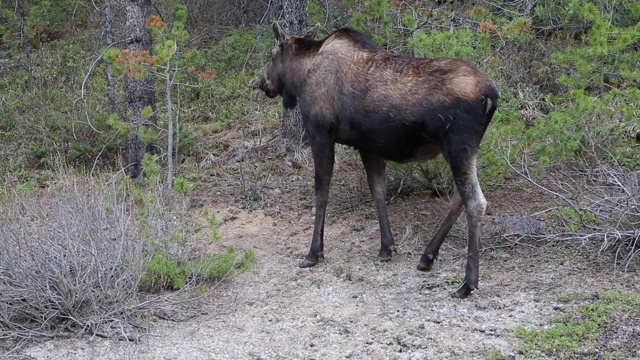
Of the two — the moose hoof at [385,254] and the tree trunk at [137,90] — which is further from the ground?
the tree trunk at [137,90]

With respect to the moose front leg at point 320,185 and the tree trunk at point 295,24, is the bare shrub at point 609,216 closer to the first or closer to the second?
the moose front leg at point 320,185

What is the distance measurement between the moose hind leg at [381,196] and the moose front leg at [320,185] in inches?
15.1

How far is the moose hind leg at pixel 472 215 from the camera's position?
6.82m

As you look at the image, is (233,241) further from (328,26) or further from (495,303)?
(328,26)

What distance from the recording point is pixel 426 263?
7.55 metres

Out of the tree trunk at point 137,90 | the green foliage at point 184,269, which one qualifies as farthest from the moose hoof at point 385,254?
the tree trunk at point 137,90

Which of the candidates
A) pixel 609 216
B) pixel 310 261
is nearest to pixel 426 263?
pixel 310 261

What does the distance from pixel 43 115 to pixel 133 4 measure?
334 cm

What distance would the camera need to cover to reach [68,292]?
6312 mm

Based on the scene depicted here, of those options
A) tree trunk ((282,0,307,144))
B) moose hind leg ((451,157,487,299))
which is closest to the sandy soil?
moose hind leg ((451,157,487,299))

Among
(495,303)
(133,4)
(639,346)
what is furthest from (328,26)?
(639,346)

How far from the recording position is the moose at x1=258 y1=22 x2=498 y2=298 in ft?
22.2

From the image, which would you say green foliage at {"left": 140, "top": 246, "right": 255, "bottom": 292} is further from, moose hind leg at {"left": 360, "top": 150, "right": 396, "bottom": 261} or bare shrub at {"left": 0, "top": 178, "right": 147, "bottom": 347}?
moose hind leg at {"left": 360, "top": 150, "right": 396, "bottom": 261}

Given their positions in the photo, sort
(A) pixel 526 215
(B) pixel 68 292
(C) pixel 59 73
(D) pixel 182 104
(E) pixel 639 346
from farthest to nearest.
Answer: (C) pixel 59 73, (D) pixel 182 104, (A) pixel 526 215, (B) pixel 68 292, (E) pixel 639 346
